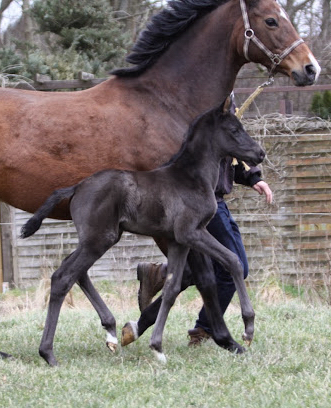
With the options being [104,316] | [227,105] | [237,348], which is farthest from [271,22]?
[104,316]

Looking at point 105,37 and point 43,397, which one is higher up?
point 105,37

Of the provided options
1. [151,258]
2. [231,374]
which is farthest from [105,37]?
[231,374]

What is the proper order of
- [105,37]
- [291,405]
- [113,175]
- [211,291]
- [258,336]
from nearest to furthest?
[291,405] → [113,175] → [211,291] → [258,336] → [105,37]

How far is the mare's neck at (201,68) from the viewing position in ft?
17.3

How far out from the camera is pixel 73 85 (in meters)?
10.8

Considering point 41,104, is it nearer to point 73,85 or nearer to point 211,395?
point 211,395

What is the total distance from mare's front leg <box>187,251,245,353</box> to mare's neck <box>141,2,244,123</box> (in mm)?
1000

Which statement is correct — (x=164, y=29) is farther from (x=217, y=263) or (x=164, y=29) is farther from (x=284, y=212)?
(x=284, y=212)

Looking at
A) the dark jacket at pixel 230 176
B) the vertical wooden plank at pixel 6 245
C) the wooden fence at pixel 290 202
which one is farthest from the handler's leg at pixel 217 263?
the vertical wooden plank at pixel 6 245

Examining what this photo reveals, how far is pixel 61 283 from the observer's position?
4938mm

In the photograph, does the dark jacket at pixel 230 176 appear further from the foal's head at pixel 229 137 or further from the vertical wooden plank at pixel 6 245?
the vertical wooden plank at pixel 6 245

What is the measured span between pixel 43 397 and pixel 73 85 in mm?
7377

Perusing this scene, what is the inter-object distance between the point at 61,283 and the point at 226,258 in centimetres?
110

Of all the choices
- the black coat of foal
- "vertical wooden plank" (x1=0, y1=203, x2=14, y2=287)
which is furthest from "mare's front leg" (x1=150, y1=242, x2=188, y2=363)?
"vertical wooden plank" (x1=0, y1=203, x2=14, y2=287)
